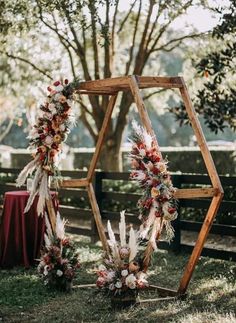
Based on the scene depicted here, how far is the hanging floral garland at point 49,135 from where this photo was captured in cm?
703

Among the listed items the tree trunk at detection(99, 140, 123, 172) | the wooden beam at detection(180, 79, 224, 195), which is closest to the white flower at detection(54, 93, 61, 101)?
the wooden beam at detection(180, 79, 224, 195)

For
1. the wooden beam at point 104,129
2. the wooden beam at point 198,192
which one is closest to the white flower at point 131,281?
the wooden beam at point 198,192

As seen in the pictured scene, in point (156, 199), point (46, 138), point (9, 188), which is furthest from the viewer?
point (9, 188)

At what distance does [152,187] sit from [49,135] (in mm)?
1703

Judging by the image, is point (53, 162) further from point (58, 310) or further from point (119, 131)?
point (119, 131)

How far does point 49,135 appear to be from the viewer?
7074 millimetres

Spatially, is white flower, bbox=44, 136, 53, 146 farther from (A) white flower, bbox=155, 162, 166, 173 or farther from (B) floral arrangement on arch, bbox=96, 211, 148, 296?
(A) white flower, bbox=155, 162, 166, 173

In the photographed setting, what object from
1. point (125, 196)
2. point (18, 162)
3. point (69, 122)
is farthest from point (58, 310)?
point (18, 162)

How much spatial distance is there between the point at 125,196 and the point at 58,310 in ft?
14.1

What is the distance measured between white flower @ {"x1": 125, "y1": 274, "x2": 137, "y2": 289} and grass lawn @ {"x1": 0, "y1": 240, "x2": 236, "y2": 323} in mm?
236

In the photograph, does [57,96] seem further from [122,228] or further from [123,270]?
[123,270]

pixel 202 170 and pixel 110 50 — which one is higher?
pixel 110 50

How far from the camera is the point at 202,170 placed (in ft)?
49.3

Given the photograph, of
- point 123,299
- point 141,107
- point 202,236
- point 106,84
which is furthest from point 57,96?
point 123,299
